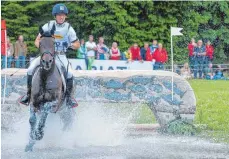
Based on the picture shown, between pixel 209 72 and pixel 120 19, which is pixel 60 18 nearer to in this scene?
pixel 209 72

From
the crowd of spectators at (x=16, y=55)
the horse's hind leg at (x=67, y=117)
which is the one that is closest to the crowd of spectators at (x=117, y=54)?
the crowd of spectators at (x=16, y=55)

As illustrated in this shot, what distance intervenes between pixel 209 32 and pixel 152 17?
3005mm

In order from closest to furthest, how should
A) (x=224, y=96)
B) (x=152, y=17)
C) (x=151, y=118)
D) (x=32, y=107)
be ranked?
(x=32, y=107) < (x=151, y=118) < (x=224, y=96) < (x=152, y=17)

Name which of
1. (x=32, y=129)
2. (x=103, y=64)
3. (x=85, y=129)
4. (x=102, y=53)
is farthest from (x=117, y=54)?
A: (x=32, y=129)

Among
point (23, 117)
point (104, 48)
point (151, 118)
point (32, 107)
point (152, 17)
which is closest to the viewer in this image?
point (32, 107)

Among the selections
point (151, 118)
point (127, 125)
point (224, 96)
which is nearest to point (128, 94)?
point (127, 125)

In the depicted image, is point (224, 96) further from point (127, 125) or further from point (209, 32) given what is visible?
point (209, 32)

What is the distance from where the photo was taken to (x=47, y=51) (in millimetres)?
9203

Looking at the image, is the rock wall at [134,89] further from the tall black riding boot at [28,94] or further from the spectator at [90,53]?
the spectator at [90,53]

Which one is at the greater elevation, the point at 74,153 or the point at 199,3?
the point at 199,3

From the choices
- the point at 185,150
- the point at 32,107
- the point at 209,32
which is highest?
the point at 209,32

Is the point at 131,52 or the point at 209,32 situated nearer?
the point at 131,52

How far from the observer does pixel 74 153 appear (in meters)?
9.82

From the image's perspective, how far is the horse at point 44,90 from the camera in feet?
30.6
